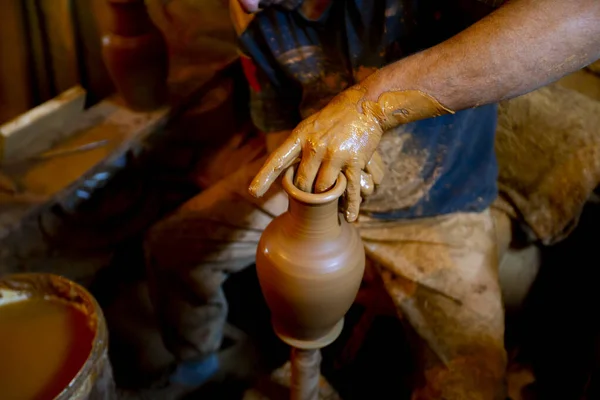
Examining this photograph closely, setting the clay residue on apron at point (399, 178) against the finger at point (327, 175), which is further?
the clay residue on apron at point (399, 178)

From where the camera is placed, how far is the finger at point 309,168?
1.08 m

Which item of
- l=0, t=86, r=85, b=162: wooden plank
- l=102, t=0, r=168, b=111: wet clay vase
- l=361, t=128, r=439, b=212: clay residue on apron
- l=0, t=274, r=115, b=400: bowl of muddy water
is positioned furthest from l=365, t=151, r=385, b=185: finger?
l=0, t=86, r=85, b=162: wooden plank

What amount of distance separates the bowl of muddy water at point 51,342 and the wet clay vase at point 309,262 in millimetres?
427

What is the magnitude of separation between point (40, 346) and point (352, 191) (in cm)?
82

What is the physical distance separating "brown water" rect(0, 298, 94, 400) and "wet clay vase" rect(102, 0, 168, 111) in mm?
1027

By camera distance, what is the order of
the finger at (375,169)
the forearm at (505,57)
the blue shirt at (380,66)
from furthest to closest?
the blue shirt at (380,66), the finger at (375,169), the forearm at (505,57)

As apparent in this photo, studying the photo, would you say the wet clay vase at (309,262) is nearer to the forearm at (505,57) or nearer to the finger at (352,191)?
the finger at (352,191)

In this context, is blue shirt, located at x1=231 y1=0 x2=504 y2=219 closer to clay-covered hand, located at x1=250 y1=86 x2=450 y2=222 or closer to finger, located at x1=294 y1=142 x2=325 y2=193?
clay-covered hand, located at x1=250 y1=86 x2=450 y2=222

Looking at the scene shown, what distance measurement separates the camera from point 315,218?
109cm

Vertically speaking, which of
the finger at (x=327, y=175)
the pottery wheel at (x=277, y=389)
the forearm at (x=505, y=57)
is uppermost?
the forearm at (x=505, y=57)

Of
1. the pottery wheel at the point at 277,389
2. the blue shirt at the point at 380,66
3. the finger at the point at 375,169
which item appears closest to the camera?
the finger at the point at 375,169

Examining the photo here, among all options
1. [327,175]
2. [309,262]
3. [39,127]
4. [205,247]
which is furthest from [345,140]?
[39,127]

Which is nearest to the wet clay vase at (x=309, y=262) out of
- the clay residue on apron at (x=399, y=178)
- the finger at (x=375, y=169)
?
the finger at (x=375, y=169)

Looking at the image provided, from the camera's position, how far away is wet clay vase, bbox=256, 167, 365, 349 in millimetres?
1109
